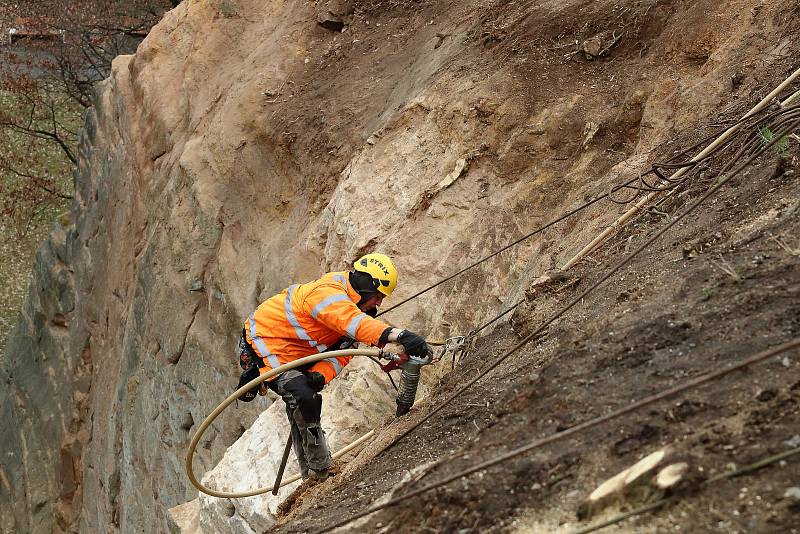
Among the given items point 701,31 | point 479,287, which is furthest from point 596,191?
point 701,31

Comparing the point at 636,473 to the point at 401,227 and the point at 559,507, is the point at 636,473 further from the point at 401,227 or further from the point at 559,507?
the point at 401,227

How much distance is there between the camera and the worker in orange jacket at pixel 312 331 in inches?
233

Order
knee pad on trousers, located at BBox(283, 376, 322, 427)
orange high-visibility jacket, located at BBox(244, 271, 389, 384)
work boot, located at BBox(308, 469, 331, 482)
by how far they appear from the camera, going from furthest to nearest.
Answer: work boot, located at BBox(308, 469, 331, 482), knee pad on trousers, located at BBox(283, 376, 322, 427), orange high-visibility jacket, located at BBox(244, 271, 389, 384)

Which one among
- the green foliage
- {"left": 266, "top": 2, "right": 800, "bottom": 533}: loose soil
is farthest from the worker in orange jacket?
the green foliage

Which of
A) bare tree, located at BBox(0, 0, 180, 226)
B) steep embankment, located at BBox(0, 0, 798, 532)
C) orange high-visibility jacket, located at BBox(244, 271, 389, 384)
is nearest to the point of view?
orange high-visibility jacket, located at BBox(244, 271, 389, 384)

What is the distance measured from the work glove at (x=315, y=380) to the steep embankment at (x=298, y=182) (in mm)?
682

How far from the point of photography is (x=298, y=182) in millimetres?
11406

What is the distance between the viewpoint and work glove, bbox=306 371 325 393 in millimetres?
6121

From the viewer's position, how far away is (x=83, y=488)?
17.1 m

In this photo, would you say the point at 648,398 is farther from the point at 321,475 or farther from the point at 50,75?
the point at 50,75

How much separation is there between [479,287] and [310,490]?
2.40 metres

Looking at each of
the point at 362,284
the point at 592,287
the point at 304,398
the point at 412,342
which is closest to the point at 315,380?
the point at 304,398

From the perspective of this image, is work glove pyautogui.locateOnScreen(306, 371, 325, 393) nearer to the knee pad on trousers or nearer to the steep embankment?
the knee pad on trousers

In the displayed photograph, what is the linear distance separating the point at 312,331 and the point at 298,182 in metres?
5.54
